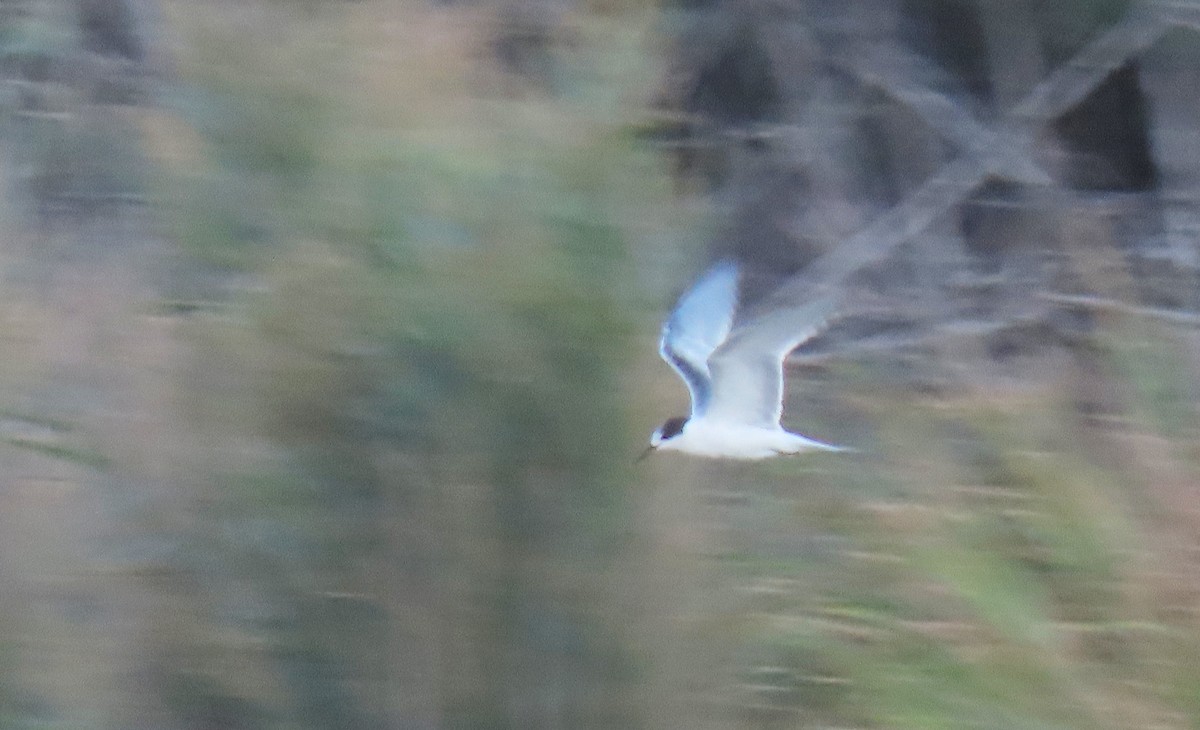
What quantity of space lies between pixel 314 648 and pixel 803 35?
5021mm

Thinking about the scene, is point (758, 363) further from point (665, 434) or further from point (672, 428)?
point (665, 434)

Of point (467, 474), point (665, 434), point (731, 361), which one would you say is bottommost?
point (467, 474)

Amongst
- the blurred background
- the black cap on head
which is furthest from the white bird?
the black cap on head

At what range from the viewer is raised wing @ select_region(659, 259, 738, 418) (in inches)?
191

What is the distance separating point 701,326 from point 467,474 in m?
1.56

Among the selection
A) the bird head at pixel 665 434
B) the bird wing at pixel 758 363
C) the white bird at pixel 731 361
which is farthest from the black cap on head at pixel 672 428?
the bird wing at pixel 758 363

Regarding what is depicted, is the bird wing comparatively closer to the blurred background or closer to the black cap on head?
the blurred background

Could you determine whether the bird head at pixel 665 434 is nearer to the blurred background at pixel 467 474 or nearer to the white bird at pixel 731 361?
the blurred background at pixel 467 474

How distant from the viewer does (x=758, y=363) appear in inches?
206

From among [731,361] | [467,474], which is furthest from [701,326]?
[467,474]

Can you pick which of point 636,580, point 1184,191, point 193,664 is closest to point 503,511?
point 636,580

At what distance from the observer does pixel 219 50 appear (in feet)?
13.1

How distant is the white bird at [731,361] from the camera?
16.0 feet

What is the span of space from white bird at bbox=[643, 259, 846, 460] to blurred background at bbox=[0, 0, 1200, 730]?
13cm
